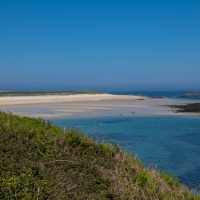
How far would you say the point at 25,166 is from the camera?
16.5 ft

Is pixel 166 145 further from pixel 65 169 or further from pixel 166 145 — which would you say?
pixel 65 169

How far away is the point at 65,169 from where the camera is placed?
552 cm

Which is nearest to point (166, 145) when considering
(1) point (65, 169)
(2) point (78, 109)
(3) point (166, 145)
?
(3) point (166, 145)

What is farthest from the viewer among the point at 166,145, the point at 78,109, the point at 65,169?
the point at 78,109

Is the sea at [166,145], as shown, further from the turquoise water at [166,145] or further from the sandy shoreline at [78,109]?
the sandy shoreline at [78,109]

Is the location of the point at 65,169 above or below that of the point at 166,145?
above

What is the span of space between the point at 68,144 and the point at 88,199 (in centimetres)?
207

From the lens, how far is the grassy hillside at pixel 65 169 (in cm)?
455

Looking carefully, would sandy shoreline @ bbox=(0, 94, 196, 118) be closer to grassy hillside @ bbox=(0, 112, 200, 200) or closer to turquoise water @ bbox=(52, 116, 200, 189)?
turquoise water @ bbox=(52, 116, 200, 189)

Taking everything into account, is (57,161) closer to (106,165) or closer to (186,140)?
(106,165)

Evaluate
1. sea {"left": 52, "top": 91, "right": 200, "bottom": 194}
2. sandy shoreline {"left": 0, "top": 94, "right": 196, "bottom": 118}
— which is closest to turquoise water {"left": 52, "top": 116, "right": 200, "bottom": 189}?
sea {"left": 52, "top": 91, "right": 200, "bottom": 194}

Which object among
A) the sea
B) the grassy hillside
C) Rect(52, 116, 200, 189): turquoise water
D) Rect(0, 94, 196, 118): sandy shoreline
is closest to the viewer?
the grassy hillside

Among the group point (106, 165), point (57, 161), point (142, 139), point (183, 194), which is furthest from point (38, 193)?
point (142, 139)

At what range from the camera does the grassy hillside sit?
4555 millimetres
